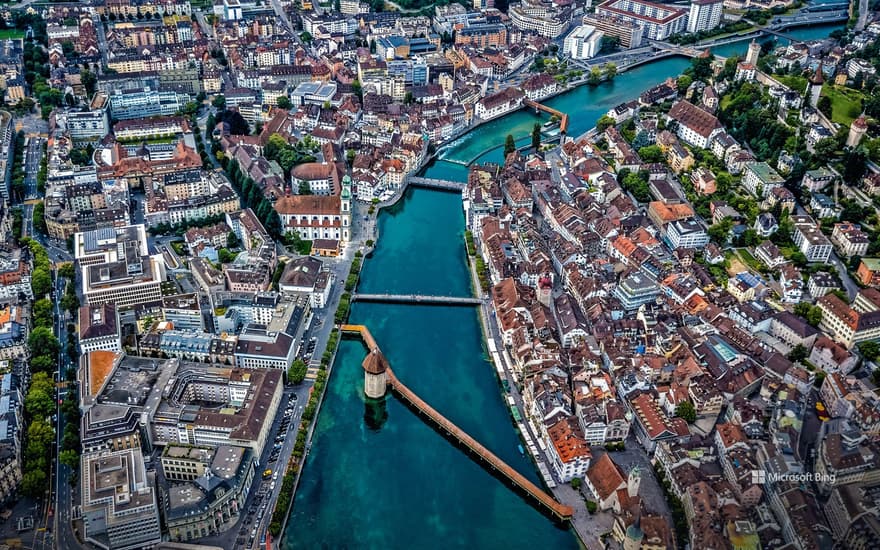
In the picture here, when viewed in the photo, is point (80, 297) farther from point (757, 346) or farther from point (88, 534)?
point (757, 346)

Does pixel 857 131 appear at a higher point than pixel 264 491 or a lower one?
higher

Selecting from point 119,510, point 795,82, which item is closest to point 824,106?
point 795,82

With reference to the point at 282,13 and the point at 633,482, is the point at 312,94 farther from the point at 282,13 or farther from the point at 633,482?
the point at 633,482

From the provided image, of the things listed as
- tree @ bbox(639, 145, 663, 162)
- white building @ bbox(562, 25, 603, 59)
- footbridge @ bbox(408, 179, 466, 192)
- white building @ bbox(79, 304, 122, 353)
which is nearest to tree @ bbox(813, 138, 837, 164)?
tree @ bbox(639, 145, 663, 162)

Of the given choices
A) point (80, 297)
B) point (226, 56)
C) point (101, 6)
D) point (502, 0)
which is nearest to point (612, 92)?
point (502, 0)

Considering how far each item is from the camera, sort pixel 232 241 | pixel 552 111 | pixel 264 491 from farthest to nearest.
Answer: pixel 552 111
pixel 232 241
pixel 264 491

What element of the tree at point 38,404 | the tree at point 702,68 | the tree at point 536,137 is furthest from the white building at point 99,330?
the tree at point 702,68

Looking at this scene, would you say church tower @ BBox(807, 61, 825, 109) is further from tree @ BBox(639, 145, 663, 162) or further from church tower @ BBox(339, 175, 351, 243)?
church tower @ BBox(339, 175, 351, 243)
